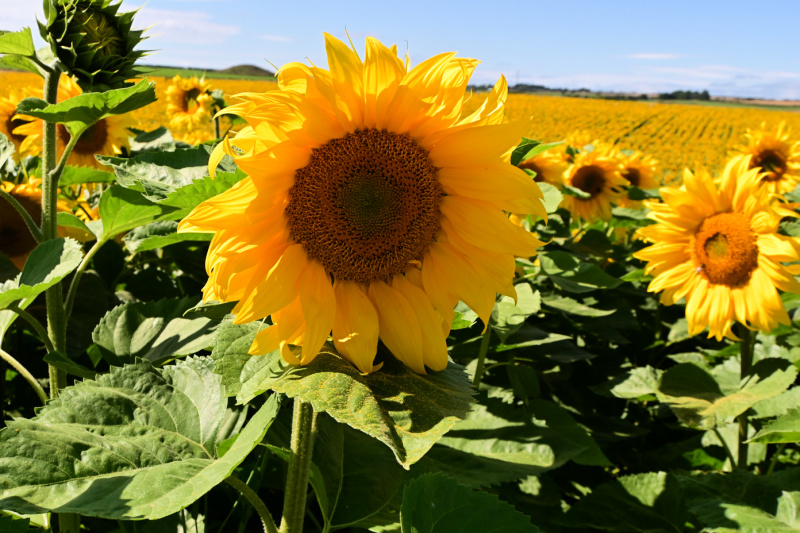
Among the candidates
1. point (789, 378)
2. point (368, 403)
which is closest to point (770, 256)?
point (789, 378)

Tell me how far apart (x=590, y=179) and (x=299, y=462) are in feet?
10.2

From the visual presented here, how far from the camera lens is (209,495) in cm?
168

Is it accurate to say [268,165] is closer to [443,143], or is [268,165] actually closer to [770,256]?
[443,143]

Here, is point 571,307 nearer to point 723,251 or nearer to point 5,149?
point 723,251

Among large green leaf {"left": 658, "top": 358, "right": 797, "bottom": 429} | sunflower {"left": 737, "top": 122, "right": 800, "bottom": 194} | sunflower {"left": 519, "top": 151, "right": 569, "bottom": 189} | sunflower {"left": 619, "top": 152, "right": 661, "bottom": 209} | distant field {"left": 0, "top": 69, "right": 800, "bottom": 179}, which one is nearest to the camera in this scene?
large green leaf {"left": 658, "top": 358, "right": 797, "bottom": 429}

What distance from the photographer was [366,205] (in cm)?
107

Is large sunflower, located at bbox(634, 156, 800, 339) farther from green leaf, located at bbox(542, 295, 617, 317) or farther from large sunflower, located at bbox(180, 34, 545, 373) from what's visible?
large sunflower, located at bbox(180, 34, 545, 373)

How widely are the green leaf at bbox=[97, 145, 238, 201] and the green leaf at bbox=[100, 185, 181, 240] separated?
0.06 m

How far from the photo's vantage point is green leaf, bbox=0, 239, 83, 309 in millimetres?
1063

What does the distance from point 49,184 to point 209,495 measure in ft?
2.91

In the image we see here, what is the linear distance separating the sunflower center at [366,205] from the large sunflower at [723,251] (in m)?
1.73

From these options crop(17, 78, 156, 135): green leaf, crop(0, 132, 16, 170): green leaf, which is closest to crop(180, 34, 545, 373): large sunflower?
crop(17, 78, 156, 135): green leaf

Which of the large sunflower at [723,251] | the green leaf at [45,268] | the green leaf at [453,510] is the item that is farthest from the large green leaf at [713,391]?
the green leaf at [45,268]

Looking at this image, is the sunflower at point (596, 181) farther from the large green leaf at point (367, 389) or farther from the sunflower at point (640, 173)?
the large green leaf at point (367, 389)
